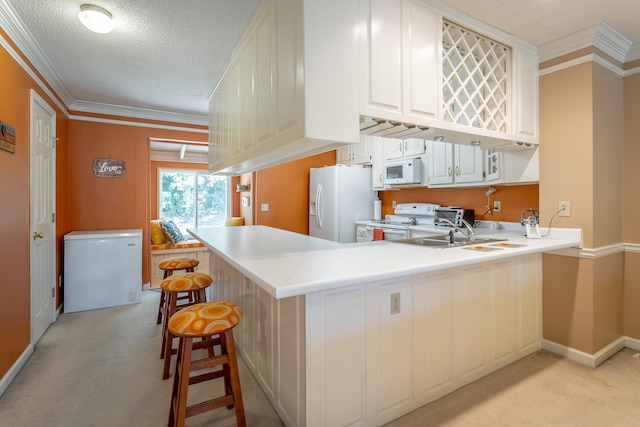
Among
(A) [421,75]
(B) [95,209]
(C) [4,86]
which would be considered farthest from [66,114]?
(A) [421,75]

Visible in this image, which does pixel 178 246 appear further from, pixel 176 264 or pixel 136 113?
pixel 176 264

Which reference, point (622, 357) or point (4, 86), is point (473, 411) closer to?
point (622, 357)

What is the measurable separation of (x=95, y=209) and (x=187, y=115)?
1715 mm

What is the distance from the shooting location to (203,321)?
1497mm

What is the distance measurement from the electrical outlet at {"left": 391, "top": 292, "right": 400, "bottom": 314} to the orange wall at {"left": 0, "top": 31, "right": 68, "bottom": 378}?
2.46m

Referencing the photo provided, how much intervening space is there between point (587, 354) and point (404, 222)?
→ 90.4 inches

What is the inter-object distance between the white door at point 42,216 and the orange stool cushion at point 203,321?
1939mm

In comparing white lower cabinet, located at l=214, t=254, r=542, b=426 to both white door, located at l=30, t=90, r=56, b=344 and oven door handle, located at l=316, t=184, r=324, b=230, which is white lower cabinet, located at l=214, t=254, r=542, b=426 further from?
oven door handle, located at l=316, t=184, r=324, b=230

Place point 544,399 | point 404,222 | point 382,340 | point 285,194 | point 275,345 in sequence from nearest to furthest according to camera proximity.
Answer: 1. point 382,340
2. point 275,345
3. point 544,399
4. point 404,222
5. point 285,194

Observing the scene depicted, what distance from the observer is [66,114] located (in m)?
3.66

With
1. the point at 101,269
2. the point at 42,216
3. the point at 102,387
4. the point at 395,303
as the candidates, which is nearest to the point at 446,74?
the point at 395,303

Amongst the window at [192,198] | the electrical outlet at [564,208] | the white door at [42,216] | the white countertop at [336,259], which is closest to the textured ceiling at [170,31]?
the white door at [42,216]

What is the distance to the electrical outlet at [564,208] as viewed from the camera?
7.64ft

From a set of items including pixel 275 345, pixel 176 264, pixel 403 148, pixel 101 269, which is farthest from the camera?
pixel 403 148
